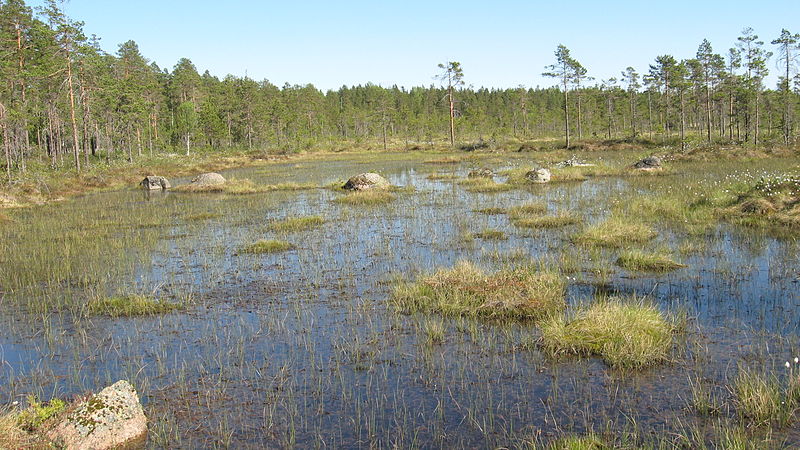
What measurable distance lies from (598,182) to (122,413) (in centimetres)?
2703

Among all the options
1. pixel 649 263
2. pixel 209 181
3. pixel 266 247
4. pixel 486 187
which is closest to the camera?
pixel 649 263

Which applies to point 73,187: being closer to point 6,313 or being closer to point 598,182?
point 6,313

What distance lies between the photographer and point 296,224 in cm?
1928

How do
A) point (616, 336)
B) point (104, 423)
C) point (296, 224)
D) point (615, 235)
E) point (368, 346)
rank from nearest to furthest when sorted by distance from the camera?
point (104, 423) < point (616, 336) < point (368, 346) < point (615, 235) < point (296, 224)

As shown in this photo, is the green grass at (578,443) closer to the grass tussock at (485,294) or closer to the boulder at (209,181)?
the grass tussock at (485,294)

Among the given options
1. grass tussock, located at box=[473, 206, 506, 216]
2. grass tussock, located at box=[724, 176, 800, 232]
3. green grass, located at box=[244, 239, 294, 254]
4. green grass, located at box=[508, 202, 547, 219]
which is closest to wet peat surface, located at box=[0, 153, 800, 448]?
green grass, located at box=[244, 239, 294, 254]

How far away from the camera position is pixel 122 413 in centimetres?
598

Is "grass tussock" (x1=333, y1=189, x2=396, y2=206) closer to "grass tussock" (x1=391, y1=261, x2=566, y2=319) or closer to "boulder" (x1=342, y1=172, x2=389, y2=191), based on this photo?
"boulder" (x1=342, y1=172, x2=389, y2=191)

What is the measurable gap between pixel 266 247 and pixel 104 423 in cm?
984

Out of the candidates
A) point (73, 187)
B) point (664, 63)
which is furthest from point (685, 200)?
point (664, 63)

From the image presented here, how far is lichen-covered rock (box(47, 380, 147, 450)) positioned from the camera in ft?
18.6

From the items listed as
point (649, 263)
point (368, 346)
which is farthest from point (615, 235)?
point (368, 346)

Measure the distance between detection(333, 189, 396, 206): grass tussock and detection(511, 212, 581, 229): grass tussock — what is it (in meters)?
8.44

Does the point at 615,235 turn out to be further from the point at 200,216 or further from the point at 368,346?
the point at 200,216
